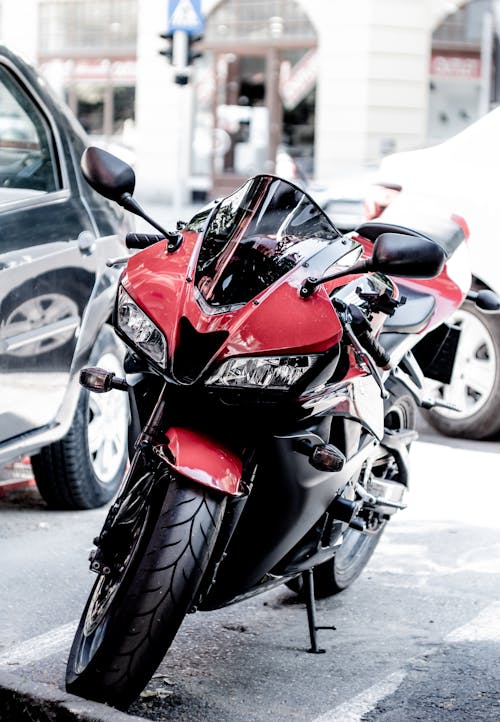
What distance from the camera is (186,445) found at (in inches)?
122

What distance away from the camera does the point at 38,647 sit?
3.76 meters

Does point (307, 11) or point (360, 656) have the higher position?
point (307, 11)

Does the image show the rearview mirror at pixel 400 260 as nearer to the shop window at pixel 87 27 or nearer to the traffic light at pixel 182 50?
the traffic light at pixel 182 50

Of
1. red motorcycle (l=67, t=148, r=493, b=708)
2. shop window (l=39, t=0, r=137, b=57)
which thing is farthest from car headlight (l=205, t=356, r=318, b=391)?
shop window (l=39, t=0, r=137, b=57)

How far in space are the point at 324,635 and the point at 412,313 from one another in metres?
1.03

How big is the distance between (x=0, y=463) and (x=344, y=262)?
5.50ft

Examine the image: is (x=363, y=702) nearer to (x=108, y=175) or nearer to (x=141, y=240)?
(x=141, y=240)

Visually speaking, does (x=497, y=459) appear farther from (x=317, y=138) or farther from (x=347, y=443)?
(x=317, y=138)

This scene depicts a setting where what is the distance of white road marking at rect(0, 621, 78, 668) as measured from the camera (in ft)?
12.0

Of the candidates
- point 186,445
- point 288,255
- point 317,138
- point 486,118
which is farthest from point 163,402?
point 317,138

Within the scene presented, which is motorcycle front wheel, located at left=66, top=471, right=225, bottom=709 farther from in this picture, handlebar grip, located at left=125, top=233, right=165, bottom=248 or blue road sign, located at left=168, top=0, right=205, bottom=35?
blue road sign, located at left=168, top=0, right=205, bottom=35

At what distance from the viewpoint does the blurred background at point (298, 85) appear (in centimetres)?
2456

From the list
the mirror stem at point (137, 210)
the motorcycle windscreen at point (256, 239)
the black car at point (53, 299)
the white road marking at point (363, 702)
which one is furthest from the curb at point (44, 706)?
the black car at point (53, 299)

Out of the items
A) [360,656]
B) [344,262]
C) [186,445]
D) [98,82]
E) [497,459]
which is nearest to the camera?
[186,445]
